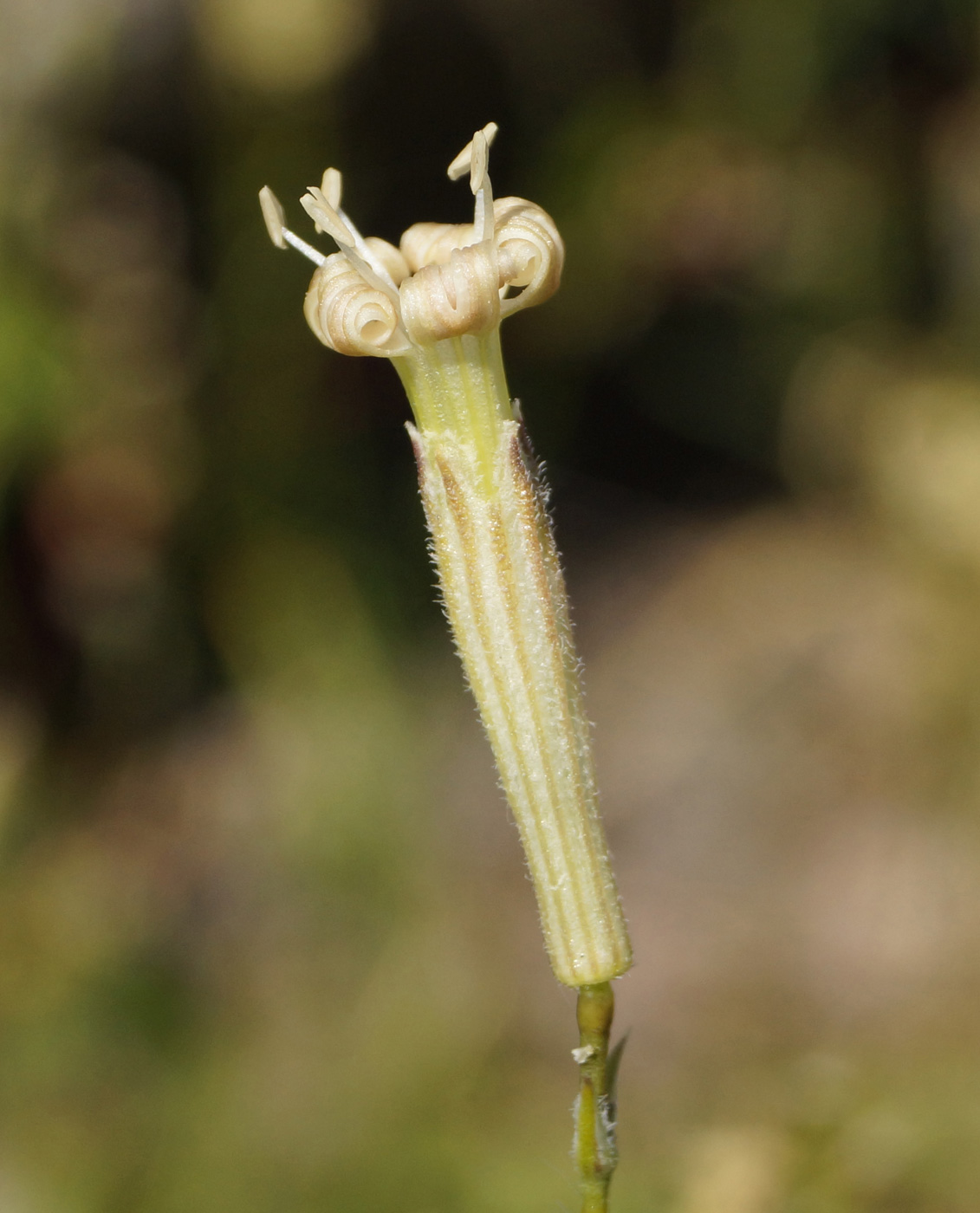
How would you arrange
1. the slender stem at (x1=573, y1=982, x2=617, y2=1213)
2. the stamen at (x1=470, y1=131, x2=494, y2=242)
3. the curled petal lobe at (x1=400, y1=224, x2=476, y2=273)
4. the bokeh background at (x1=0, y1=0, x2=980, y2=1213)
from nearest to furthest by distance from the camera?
the slender stem at (x1=573, y1=982, x2=617, y2=1213), the stamen at (x1=470, y1=131, x2=494, y2=242), the curled petal lobe at (x1=400, y1=224, x2=476, y2=273), the bokeh background at (x1=0, y1=0, x2=980, y2=1213)

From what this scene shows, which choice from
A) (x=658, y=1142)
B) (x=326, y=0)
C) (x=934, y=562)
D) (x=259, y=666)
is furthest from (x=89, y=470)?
(x=934, y=562)

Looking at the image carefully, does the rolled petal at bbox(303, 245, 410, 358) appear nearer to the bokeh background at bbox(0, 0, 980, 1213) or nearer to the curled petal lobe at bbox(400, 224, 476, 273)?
the curled petal lobe at bbox(400, 224, 476, 273)

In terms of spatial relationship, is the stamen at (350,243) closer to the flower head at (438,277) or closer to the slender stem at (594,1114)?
the flower head at (438,277)

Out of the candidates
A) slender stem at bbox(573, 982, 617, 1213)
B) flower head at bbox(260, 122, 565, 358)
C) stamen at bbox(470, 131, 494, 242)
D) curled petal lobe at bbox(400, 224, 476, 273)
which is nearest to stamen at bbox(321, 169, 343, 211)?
flower head at bbox(260, 122, 565, 358)

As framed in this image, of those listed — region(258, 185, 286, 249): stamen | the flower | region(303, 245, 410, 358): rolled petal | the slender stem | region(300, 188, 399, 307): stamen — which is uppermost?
region(258, 185, 286, 249): stamen

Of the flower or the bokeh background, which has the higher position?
the bokeh background

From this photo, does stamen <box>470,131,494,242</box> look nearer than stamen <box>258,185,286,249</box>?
Yes

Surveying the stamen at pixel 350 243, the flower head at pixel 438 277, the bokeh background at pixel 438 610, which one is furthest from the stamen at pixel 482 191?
the bokeh background at pixel 438 610
